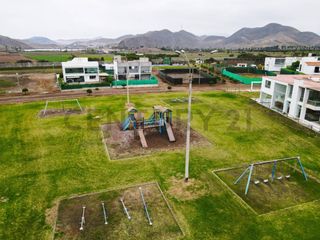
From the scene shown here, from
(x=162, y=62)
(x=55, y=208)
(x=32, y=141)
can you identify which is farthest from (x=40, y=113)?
(x=162, y=62)

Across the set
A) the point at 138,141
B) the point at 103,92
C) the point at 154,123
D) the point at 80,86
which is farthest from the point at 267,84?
the point at 80,86

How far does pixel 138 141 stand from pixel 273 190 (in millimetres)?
13016

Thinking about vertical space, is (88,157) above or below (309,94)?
below

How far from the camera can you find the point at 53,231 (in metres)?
12.3

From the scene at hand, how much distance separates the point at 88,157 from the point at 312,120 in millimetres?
27460

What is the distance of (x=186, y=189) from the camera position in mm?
15992

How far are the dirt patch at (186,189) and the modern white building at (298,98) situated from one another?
63.8ft

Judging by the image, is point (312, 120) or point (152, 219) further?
point (312, 120)

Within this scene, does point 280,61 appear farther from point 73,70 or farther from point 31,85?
point 31,85

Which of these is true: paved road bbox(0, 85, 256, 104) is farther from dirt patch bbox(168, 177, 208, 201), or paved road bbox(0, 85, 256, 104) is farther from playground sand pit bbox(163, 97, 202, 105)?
dirt patch bbox(168, 177, 208, 201)

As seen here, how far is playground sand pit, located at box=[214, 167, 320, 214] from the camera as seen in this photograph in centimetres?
1460

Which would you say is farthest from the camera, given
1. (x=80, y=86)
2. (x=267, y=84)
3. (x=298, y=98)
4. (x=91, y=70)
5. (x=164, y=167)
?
(x=91, y=70)

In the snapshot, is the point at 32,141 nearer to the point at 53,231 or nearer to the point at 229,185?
the point at 53,231

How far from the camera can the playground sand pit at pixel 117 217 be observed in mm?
12117
